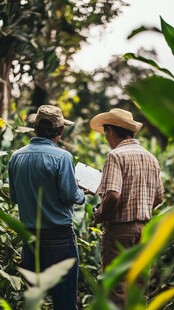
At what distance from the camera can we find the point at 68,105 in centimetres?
1116

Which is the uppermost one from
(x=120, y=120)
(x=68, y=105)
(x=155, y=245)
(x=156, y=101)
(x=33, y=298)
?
(x=156, y=101)

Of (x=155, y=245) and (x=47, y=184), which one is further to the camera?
(x=47, y=184)

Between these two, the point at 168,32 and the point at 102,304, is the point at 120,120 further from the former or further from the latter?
the point at 102,304

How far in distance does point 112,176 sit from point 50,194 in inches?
14.3

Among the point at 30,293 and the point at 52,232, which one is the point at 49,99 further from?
the point at 30,293

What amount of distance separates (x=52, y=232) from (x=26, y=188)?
291 millimetres

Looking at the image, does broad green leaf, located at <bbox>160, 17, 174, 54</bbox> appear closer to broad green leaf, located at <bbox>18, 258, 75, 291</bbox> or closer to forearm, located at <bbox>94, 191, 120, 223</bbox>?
broad green leaf, located at <bbox>18, 258, 75, 291</bbox>

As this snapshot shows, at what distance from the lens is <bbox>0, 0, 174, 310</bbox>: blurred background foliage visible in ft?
5.88

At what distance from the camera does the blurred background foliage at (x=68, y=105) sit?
5.88ft

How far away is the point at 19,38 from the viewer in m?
6.86

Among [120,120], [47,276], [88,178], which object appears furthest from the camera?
[88,178]

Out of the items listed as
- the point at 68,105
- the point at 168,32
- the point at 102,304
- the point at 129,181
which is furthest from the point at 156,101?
the point at 68,105

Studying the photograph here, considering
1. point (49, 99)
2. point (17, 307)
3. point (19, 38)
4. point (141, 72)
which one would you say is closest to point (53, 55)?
point (19, 38)

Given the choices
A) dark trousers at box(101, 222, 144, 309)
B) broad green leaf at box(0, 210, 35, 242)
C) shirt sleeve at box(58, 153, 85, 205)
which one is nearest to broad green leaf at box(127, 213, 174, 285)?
broad green leaf at box(0, 210, 35, 242)
